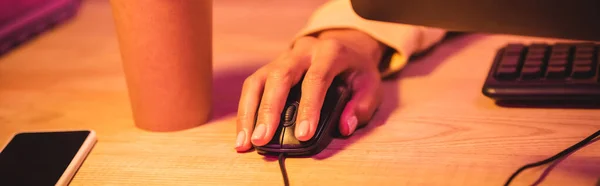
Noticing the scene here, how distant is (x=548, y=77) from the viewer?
2.03 feet

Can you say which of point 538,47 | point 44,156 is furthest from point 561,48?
point 44,156

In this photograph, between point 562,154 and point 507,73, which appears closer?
point 562,154

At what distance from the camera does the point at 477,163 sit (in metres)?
0.52

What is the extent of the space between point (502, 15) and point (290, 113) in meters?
0.20

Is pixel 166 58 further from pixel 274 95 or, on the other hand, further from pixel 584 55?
pixel 584 55

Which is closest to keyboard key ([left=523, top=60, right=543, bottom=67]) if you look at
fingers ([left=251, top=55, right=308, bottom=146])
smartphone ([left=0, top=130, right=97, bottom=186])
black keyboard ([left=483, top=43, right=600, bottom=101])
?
black keyboard ([left=483, top=43, right=600, bottom=101])

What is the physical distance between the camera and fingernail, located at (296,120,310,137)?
0.54m

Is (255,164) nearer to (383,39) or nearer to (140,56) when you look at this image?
(140,56)

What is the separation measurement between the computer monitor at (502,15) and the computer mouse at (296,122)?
0.39ft

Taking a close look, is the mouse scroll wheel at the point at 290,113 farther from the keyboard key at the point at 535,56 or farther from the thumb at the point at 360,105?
the keyboard key at the point at 535,56

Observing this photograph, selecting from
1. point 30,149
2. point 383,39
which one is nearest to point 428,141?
point 383,39

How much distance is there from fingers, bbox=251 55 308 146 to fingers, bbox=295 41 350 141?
0.01 m

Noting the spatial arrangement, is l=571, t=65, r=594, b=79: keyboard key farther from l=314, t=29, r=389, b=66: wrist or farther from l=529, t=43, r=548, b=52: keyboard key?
l=314, t=29, r=389, b=66: wrist

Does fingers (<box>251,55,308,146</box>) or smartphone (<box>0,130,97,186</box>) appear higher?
fingers (<box>251,55,308,146</box>)
